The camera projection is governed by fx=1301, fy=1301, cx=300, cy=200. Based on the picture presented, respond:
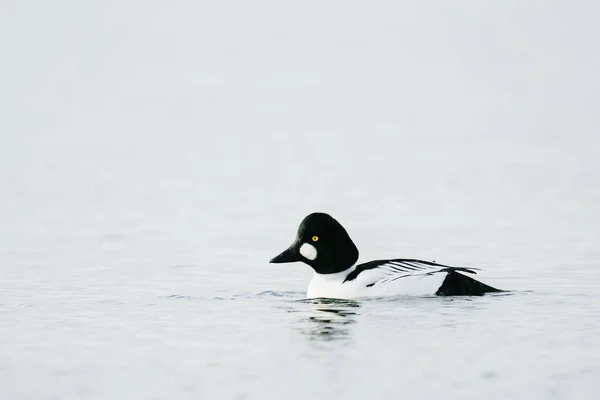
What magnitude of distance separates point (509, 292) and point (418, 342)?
266 centimetres

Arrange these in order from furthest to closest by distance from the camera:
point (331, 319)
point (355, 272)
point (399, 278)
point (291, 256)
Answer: point (291, 256) < point (355, 272) < point (399, 278) < point (331, 319)

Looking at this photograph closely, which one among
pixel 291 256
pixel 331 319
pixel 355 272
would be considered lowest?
pixel 331 319

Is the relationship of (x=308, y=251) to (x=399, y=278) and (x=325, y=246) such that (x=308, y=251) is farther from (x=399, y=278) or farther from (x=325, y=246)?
(x=399, y=278)

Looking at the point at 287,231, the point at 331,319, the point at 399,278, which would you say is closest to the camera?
the point at 331,319

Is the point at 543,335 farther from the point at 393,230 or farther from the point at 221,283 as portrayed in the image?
the point at 393,230

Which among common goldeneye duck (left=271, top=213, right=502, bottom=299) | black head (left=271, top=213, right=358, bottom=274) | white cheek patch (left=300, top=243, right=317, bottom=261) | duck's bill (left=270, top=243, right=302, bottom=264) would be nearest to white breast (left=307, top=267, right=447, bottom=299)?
common goldeneye duck (left=271, top=213, right=502, bottom=299)

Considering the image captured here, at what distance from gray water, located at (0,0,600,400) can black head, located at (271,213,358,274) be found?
17.2 inches

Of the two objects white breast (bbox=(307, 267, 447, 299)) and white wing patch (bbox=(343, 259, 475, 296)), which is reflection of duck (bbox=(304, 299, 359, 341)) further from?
white wing patch (bbox=(343, 259, 475, 296))

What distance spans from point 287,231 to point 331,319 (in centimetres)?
615

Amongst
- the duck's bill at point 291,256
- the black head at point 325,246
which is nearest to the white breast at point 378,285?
the black head at point 325,246

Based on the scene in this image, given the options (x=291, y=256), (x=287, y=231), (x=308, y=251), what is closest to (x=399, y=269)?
(x=308, y=251)

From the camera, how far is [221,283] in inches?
517

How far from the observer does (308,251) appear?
12.4 metres

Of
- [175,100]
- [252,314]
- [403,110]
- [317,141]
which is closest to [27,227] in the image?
[252,314]
